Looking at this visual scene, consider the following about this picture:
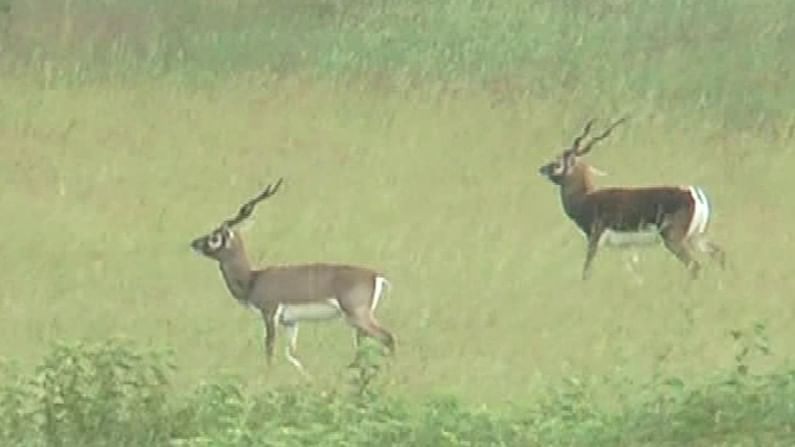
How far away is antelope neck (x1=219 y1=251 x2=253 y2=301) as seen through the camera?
1267 centimetres

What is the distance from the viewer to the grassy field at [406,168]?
12.6 m

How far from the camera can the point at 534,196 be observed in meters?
18.4

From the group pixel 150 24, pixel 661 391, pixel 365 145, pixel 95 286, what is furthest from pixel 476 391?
pixel 150 24

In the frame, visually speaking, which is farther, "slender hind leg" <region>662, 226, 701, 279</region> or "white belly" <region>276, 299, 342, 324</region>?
"slender hind leg" <region>662, 226, 701, 279</region>

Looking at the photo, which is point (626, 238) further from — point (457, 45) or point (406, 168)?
point (457, 45)

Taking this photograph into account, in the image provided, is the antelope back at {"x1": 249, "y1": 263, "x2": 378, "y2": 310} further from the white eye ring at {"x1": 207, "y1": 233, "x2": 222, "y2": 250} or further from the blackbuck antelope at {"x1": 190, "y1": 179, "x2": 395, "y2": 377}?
the white eye ring at {"x1": 207, "y1": 233, "x2": 222, "y2": 250}

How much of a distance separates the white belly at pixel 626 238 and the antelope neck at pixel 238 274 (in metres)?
3.08

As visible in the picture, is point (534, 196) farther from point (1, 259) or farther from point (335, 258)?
point (1, 259)

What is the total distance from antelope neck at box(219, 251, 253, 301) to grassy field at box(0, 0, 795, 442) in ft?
0.85

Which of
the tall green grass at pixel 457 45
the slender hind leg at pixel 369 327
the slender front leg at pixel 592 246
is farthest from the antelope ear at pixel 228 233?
the tall green grass at pixel 457 45

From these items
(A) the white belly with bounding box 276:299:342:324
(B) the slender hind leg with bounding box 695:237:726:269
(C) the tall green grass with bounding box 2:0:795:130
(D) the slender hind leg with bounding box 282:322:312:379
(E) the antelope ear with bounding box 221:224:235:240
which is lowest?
(D) the slender hind leg with bounding box 282:322:312:379

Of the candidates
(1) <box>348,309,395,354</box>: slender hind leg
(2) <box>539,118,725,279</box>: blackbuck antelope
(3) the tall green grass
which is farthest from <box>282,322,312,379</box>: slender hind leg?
(3) the tall green grass

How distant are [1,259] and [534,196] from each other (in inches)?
188

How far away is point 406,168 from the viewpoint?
19625 millimetres
